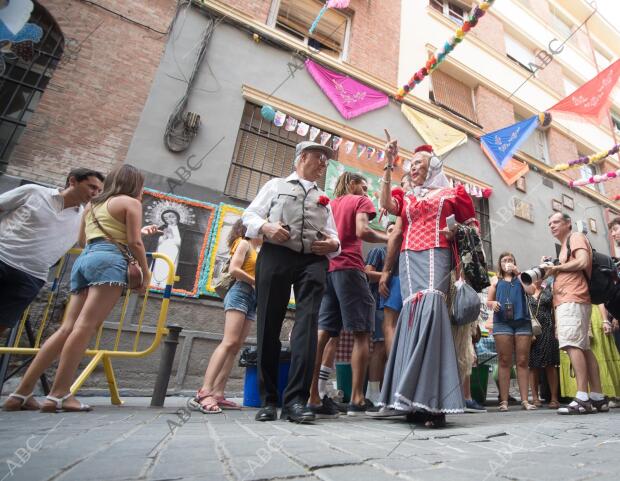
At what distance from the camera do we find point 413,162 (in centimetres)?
276

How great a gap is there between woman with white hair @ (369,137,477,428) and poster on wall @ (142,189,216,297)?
3.46 metres

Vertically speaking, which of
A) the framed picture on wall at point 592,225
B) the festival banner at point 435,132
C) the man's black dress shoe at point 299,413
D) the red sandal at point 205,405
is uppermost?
the festival banner at point 435,132

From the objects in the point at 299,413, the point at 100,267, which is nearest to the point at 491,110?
the point at 299,413

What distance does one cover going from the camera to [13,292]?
94.0 inches

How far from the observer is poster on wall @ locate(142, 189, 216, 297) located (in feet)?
16.6

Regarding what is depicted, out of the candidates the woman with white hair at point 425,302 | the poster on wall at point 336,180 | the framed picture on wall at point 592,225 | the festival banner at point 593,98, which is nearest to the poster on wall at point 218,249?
the poster on wall at point 336,180

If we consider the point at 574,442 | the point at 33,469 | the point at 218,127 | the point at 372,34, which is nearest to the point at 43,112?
the point at 218,127

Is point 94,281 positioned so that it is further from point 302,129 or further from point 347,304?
point 302,129

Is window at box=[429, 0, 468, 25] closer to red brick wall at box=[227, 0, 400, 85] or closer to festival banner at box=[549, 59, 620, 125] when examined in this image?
red brick wall at box=[227, 0, 400, 85]

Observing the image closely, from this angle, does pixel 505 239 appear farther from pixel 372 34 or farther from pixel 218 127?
pixel 218 127

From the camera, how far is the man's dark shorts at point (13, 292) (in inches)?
93.5

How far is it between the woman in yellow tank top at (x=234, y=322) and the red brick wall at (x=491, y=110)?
31.1 ft

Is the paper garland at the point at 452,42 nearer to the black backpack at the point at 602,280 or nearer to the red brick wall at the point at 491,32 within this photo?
the red brick wall at the point at 491,32

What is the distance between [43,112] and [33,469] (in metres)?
5.95
